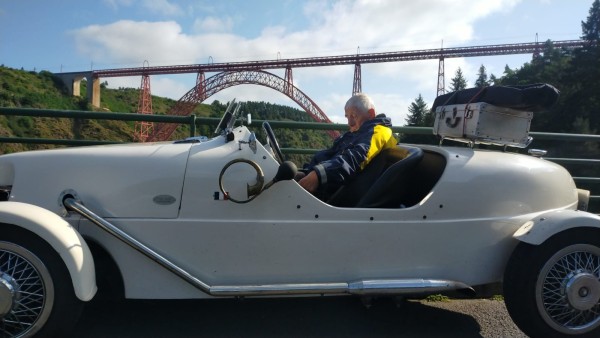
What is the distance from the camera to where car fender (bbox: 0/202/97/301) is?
2518 millimetres

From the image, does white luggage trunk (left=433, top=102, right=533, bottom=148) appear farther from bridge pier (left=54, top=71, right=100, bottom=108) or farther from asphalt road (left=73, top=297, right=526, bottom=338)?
bridge pier (left=54, top=71, right=100, bottom=108)

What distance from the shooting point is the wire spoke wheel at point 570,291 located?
294 cm

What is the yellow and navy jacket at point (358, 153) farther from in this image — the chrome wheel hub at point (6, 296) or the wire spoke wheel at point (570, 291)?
the chrome wheel hub at point (6, 296)

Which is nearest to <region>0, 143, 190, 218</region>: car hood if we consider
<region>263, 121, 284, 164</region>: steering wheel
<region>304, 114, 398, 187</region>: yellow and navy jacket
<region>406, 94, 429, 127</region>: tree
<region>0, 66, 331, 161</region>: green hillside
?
<region>263, 121, 284, 164</region>: steering wheel

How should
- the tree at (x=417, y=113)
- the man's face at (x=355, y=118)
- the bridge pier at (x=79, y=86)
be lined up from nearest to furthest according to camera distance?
the man's face at (x=355, y=118) → the tree at (x=417, y=113) → the bridge pier at (x=79, y=86)

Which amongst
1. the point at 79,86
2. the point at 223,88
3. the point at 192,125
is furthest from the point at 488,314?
the point at 79,86

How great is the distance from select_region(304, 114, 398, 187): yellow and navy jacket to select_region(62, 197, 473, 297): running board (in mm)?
714

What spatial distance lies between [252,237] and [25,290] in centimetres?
126

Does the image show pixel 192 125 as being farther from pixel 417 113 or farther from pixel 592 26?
pixel 592 26

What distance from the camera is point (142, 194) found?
2799 millimetres

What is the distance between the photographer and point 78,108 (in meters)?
44.5

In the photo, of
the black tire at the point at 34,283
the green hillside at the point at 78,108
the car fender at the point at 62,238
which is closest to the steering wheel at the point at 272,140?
the green hillside at the point at 78,108

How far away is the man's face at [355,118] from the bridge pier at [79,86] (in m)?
41.6

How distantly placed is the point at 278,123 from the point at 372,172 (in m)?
2.85
